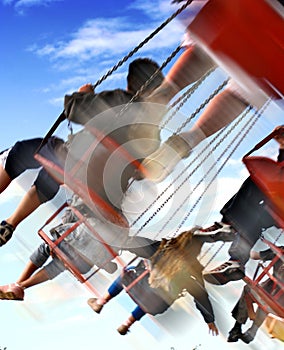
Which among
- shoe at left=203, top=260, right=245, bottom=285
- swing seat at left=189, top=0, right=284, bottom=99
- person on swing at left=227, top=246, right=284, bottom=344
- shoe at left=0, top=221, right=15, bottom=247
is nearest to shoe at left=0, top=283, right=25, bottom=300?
shoe at left=0, top=221, right=15, bottom=247

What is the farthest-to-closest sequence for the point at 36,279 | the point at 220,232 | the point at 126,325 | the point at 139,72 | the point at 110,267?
the point at 126,325 → the point at 36,279 → the point at 220,232 → the point at 110,267 → the point at 139,72

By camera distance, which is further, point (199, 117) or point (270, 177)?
point (270, 177)

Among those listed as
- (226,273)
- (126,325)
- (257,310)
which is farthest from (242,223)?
(126,325)

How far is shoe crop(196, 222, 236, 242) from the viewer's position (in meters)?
3.48

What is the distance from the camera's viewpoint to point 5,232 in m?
3.29

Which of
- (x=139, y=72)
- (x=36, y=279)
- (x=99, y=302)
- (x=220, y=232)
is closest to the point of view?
(x=139, y=72)

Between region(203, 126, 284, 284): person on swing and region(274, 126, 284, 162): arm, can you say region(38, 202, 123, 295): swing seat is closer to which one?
region(203, 126, 284, 284): person on swing

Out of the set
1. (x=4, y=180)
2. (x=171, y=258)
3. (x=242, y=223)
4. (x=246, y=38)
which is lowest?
(x=242, y=223)

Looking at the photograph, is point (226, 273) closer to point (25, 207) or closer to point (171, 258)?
point (171, 258)

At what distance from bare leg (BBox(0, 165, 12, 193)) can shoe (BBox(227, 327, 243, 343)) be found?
1.65 meters

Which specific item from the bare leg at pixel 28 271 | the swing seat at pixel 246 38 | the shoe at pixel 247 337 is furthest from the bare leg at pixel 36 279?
the swing seat at pixel 246 38

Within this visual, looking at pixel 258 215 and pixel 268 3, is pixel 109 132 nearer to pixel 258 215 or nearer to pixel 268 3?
pixel 268 3

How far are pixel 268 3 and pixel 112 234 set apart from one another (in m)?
1.17

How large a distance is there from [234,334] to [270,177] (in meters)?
1.22
